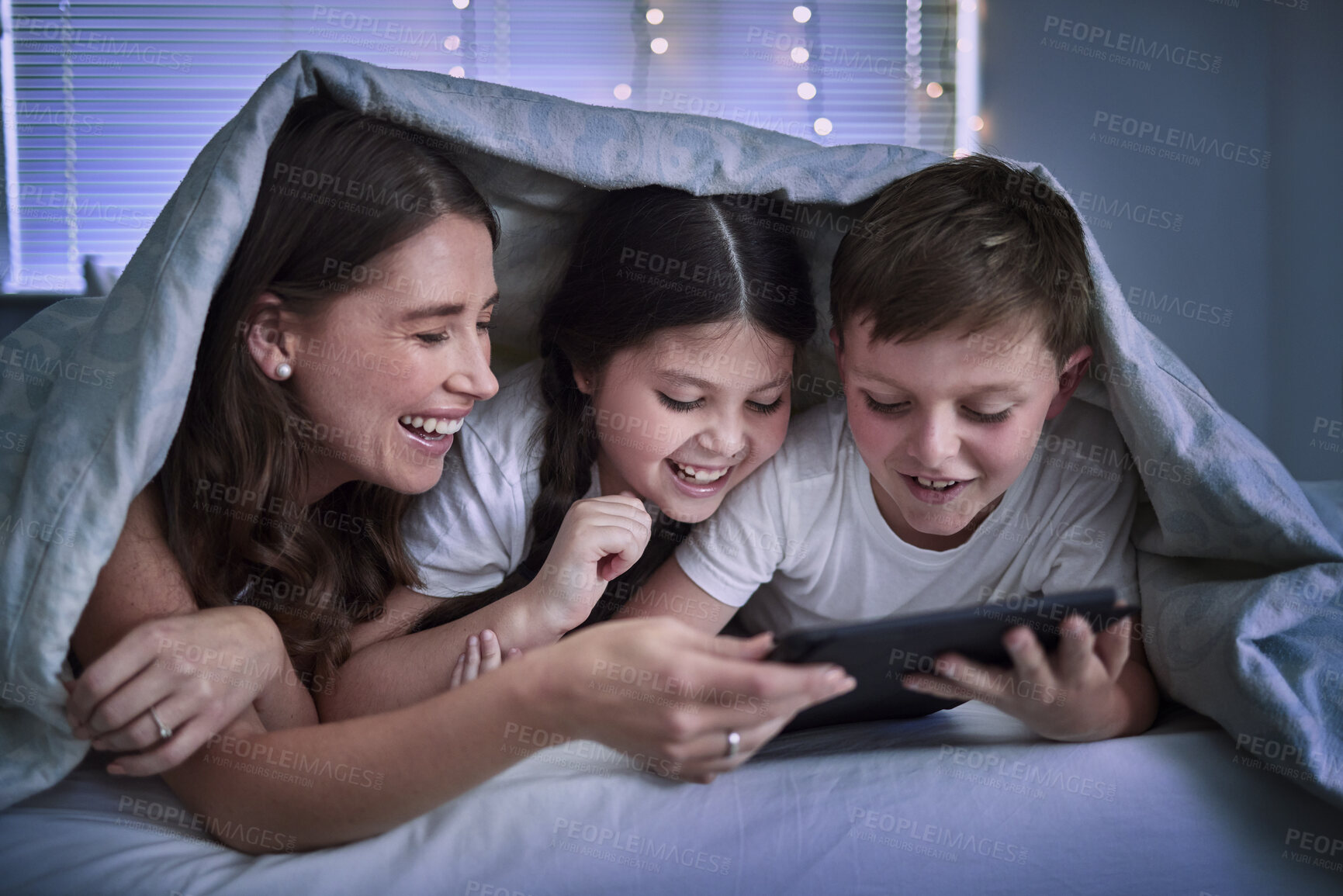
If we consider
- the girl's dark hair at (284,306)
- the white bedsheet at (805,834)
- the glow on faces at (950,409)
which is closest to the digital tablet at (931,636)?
the white bedsheet at (805,834)

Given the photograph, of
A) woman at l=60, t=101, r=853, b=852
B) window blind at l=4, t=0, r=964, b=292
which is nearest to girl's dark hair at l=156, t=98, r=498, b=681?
woman at l=60, t=101, r=853, b=852

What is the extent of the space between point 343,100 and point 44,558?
55cm

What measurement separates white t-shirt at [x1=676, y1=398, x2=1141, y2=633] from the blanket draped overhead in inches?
2.2

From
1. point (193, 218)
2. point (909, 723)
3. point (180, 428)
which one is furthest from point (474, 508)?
point (909, 723)

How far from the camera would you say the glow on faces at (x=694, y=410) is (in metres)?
1.10

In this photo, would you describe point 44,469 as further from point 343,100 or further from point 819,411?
point 819,411

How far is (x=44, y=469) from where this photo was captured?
859 millimetres

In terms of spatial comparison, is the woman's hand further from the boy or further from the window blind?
the window blind

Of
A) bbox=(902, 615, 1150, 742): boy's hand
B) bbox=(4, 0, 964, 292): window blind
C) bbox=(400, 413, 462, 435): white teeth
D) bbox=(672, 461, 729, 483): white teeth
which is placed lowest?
bbox=(902, 615, 1150, 742): boy's hand

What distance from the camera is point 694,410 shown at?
3.65 feet

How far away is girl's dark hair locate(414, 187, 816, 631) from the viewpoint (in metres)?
1.11

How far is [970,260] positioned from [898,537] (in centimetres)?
37

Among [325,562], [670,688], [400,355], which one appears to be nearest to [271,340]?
[400,355]

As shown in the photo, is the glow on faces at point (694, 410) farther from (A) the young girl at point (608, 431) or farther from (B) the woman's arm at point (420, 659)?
(B) the woman's arm at point (420, 659)
